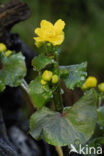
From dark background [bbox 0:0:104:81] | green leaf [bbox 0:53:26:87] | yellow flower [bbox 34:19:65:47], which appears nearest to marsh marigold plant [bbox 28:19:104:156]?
yellow flower [bbox 34:19:65:47]

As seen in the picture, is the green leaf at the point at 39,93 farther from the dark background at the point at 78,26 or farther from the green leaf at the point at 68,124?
the dark background at the point at 78,26

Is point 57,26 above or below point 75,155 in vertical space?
above

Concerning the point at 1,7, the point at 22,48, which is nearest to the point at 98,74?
the point at 22,48

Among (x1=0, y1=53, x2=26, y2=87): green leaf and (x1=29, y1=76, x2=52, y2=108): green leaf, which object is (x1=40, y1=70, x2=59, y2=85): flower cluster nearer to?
(x1=29, y1=76, x2=52, y2=108): green leaf

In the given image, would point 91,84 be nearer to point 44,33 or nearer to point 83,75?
point 83,75

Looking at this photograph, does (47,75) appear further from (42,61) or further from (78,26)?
(78,26)

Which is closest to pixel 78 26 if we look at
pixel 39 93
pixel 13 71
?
pixel 13 71

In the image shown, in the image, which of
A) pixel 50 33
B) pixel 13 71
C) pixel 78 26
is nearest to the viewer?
pixel 50 33
